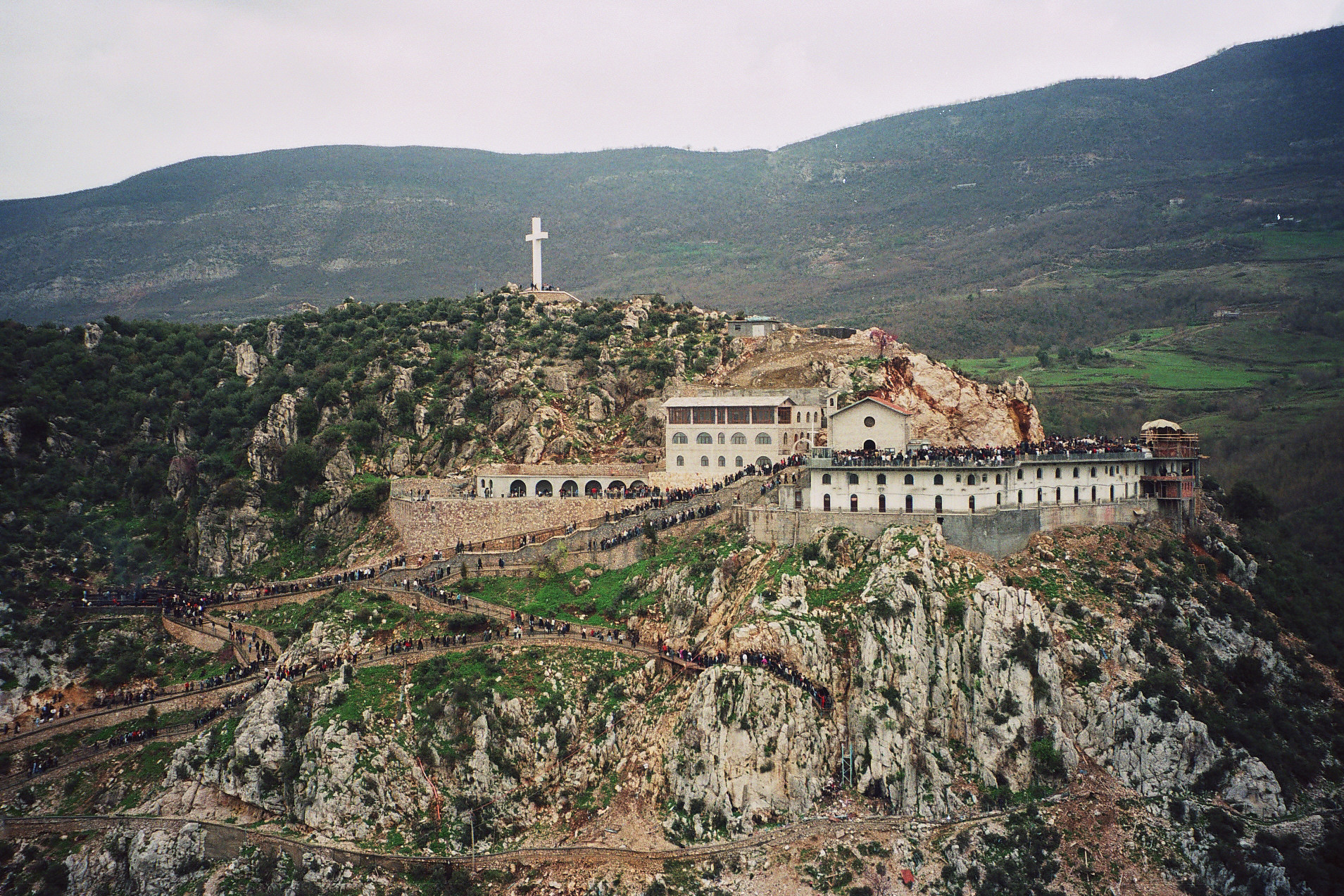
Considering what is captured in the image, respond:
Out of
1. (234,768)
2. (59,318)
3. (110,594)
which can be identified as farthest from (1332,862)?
(59,318)

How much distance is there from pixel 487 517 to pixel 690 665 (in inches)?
828

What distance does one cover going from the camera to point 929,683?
2223 inches

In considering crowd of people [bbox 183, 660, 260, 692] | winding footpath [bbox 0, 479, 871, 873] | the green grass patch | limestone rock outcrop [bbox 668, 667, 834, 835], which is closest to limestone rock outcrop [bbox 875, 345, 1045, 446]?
winding footpath [bbox 0, 479, 871, 873]

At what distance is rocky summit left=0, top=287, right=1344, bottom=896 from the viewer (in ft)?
177

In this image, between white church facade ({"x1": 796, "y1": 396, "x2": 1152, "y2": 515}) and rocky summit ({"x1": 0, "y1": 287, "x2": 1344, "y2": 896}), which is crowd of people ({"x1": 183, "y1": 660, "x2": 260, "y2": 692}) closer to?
rocky summit ({"x1": 0, "y1": 287, "x2": 1344, "y2": 896})

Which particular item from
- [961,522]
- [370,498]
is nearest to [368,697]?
[370,498]

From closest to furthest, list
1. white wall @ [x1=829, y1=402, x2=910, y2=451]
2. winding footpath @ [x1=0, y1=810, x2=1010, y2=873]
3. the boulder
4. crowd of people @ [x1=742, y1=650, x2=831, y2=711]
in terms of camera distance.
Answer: winding footpath @ [x1=0, y1=810, x2=1010, y2=873] → crowd of people @ [x1=742, y1=650, x2=831, y2=711] → white wall @ [x1=829, y1=402, x2=910, y2=451] → the boulder

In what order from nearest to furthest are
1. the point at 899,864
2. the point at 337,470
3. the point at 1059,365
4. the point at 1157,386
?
the point at 899,864 → the point at 337,470 → the point at 1157,386 → the point at 1059,365

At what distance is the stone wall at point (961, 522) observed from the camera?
61.8 meters

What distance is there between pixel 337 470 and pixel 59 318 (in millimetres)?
104486

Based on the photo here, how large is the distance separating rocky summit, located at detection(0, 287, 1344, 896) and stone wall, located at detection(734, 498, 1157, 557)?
206 mm

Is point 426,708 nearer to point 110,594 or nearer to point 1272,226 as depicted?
point 110,594

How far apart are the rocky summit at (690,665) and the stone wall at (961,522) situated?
21 cm

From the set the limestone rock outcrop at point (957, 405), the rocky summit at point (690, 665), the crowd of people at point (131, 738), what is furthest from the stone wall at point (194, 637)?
the limestone rock outcrop at point (957, 405)
